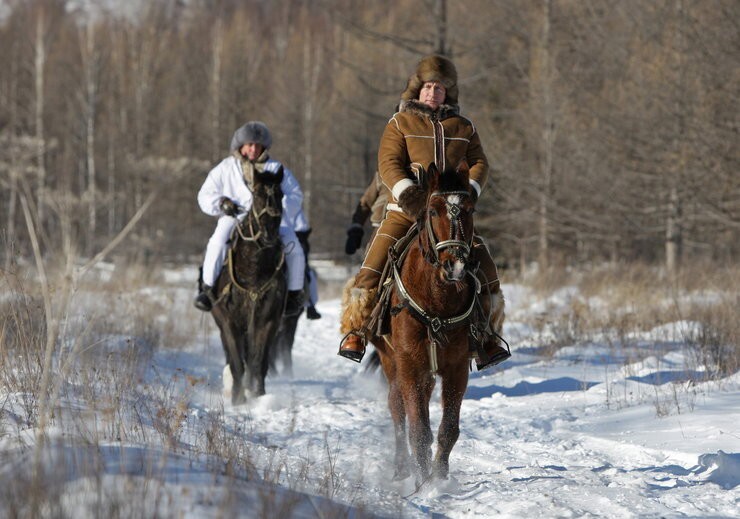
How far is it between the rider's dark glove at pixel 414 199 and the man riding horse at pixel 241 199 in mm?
3549

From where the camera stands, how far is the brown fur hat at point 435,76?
598cm

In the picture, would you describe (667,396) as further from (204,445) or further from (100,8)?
(100,8)

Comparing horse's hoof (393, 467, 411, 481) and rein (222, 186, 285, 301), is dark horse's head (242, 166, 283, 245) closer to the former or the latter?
rein (222, 186, 285, 301)

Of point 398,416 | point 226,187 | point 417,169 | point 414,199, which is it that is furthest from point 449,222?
point 226,187

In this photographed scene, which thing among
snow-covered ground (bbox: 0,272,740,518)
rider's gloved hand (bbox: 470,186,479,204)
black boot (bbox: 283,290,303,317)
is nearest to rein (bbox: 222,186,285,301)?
black boot (bbox: 283,290,303,317)

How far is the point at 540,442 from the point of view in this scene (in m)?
6.00

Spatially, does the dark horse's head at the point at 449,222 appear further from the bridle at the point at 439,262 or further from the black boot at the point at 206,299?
the black boot at the point at 206,299

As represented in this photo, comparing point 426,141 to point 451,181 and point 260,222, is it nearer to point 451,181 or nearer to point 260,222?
point 451,181

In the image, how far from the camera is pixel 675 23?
17047mm

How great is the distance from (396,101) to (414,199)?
20633mm

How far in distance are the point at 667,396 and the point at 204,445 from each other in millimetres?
3954

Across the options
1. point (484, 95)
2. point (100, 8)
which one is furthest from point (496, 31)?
point (100, 8)

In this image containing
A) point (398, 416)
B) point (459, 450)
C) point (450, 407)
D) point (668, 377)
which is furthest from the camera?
point (668, 377)

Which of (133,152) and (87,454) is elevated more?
(133,152)
